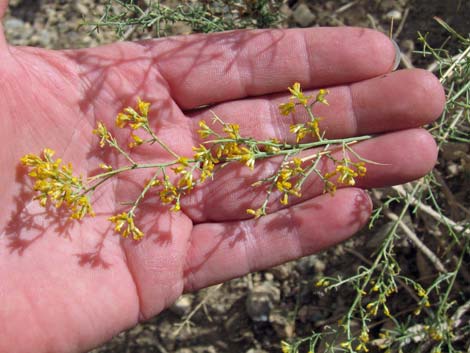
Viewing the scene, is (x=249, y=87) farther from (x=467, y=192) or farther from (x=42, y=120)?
(x=467, y=192)

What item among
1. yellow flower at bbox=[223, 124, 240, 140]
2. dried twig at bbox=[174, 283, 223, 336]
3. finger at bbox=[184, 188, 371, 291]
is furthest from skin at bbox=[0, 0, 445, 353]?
dried twig at bbox=[174, 283, 223, 336]

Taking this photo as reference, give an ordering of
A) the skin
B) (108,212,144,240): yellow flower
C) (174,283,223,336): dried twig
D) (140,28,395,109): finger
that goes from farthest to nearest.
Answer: (174,283,223,336): dried twig, (140,28,395,109): finger, the skin, (108,212,144,240): yellow flower

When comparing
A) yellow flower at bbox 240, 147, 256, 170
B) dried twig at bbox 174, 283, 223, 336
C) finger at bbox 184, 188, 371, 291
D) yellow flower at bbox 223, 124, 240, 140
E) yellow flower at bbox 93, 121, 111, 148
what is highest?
yellow flower at bbox 93, 121, 111, 148

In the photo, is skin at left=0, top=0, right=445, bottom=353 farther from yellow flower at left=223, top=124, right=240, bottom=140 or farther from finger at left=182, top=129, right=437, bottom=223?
yellow flower at left=223, top=124, right=240, bottom=140

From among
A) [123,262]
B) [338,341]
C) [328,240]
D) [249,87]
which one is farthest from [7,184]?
[338,341]

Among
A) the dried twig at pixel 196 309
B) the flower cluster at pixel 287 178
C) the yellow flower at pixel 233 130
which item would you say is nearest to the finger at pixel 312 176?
the flower cluster at pixel 287 178

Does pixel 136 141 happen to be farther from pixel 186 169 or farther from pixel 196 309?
pixel 196 309
